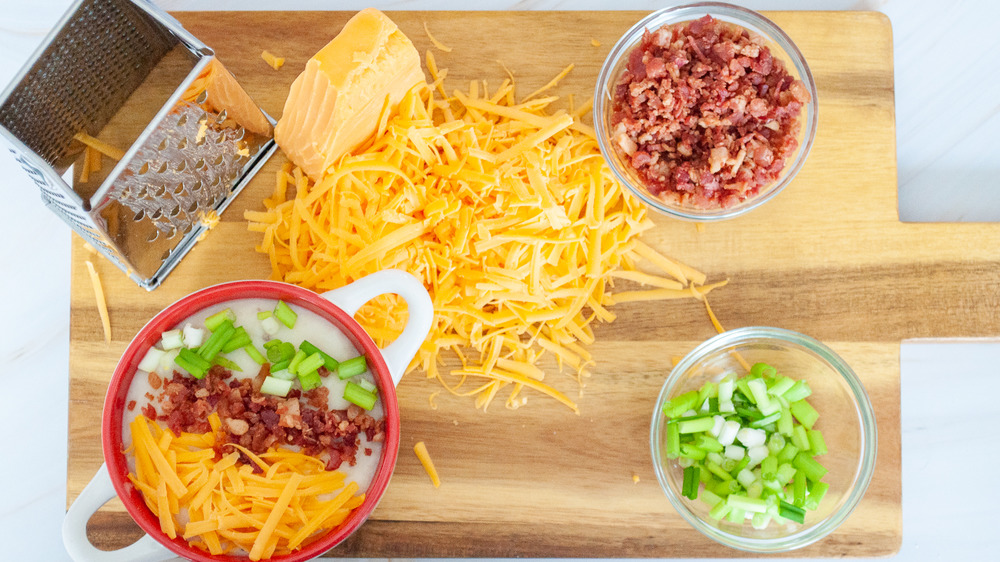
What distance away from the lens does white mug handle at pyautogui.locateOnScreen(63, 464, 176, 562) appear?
161 centimetres

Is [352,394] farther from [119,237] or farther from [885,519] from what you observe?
[885,519]

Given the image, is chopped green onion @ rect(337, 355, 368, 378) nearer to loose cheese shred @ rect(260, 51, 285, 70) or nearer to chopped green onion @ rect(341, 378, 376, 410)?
chopped green onion @ rect(341, 378, 376, 410)

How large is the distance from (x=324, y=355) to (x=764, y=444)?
120 centimetres

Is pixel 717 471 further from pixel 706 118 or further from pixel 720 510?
pixel 706 118

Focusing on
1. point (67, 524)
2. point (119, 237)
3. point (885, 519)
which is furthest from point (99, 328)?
point (885, 519)

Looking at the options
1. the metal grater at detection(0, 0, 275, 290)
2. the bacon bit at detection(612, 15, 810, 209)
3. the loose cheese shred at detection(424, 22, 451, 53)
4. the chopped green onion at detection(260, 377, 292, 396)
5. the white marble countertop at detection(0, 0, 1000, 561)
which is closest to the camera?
the metal grater at detection(0, 0, 275, 290)

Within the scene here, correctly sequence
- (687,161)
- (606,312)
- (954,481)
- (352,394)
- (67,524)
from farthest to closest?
(954,481), (606,312), (687,161), (352,394), (67,524)

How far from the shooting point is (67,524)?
1.60 metres

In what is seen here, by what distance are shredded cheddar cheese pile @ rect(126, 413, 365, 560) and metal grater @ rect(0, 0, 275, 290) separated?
490 mm

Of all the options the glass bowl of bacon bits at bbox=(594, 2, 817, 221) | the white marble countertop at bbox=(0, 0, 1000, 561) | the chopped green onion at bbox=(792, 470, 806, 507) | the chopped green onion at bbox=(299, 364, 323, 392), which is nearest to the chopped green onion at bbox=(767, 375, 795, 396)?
the chopped green onion at bbox=(792, 470, 806, 507)

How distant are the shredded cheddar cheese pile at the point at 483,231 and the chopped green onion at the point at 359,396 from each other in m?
0.20

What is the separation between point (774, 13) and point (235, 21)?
5.01 feet

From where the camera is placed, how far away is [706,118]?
71.5 inches

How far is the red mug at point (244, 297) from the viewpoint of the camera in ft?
Answer: 5.41
